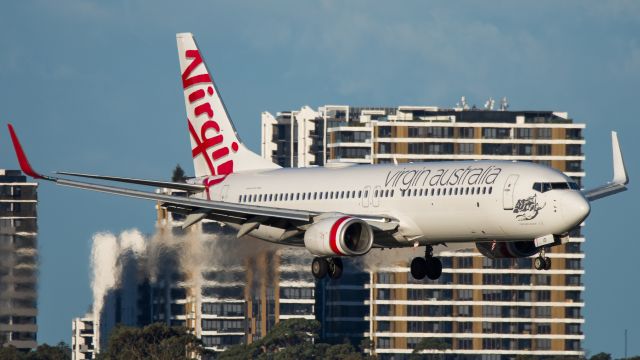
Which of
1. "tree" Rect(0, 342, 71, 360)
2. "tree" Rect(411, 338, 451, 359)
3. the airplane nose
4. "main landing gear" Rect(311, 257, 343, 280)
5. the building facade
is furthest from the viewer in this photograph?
"tree" Rect(411, 338, 451, 359)

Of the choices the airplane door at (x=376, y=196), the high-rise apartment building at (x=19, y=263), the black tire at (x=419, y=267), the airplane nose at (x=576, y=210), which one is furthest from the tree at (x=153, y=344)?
the airplane nose at (x=576, y=210)

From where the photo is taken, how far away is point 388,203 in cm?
7725

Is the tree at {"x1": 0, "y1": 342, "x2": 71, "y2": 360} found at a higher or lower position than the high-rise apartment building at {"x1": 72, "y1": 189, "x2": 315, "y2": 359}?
lower

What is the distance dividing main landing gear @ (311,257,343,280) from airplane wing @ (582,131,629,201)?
481 inches

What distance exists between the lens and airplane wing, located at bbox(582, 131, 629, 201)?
81312mm

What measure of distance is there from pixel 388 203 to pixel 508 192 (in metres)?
6.72

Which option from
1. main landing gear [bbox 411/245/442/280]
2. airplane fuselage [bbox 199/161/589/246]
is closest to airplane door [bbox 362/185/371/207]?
airplane fuselage [bbox 199/161/589/246]

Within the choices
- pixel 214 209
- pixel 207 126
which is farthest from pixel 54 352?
pixel 214 209

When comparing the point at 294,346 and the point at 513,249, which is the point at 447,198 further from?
the point at 294,346

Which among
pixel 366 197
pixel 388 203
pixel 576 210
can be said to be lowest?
pixel 576 210

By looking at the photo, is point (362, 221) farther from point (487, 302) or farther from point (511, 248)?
point (487, 302)

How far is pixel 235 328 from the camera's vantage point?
170500 millimetres

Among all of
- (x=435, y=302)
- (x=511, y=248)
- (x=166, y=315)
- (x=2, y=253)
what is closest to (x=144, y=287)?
(x=2, y=253)

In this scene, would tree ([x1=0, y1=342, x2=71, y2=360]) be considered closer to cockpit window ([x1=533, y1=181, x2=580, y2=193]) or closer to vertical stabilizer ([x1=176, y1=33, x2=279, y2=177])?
vertical stabilizer ([x1=176, y1=33, x2=279, y2=177])
